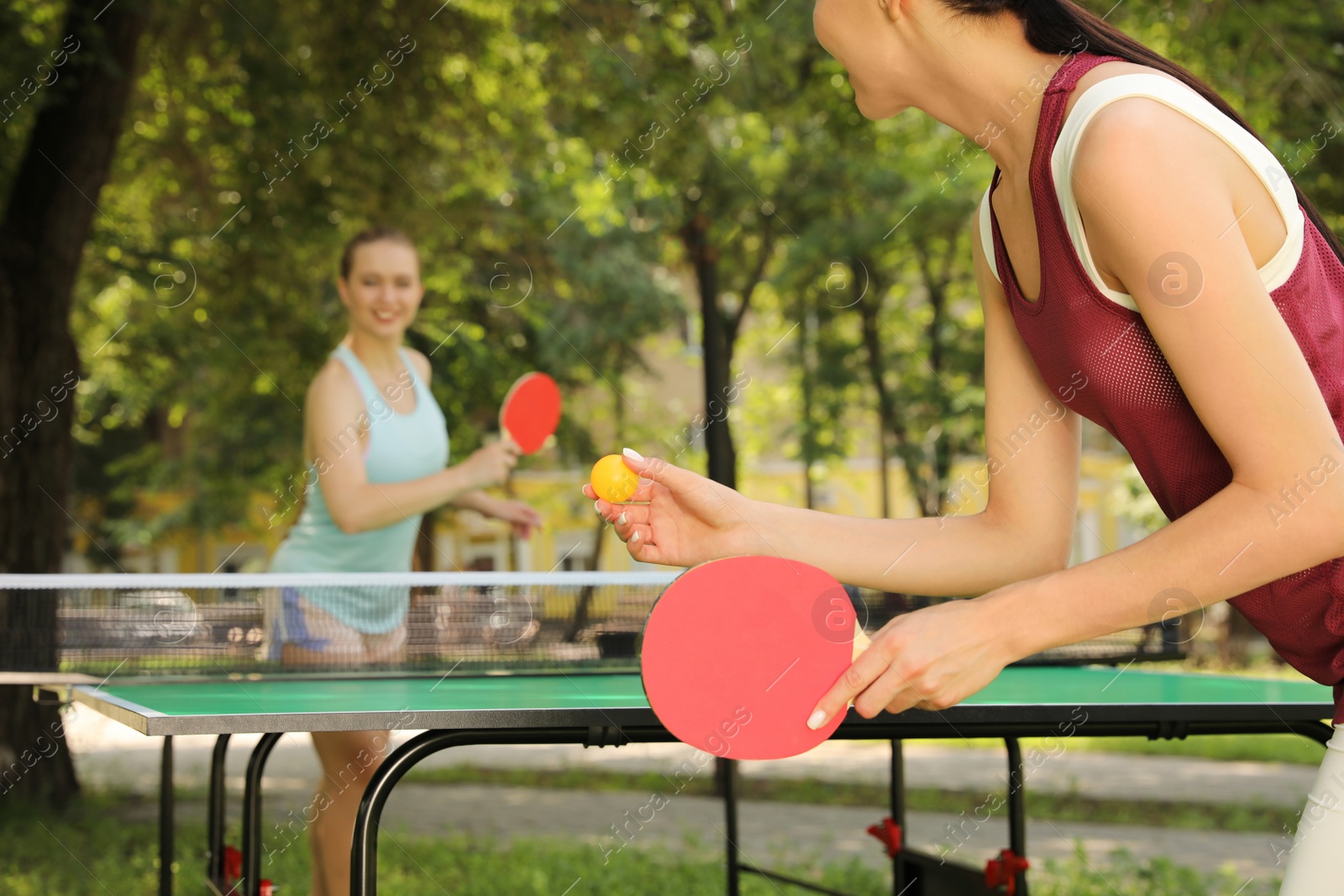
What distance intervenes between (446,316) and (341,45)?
617 cm

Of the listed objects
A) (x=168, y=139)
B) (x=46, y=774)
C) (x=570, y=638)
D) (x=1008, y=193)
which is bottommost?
(x=46, y=774)

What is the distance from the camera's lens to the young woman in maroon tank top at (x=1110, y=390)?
1140 mm

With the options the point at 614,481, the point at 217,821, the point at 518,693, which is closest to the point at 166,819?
the point at 217,821

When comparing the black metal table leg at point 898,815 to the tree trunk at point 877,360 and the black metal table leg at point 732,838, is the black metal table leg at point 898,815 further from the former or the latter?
the tree trunk at point 877,360

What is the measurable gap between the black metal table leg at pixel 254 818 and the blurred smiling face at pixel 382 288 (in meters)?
1.85

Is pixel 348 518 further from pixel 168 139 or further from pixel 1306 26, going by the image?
pixel 168 139

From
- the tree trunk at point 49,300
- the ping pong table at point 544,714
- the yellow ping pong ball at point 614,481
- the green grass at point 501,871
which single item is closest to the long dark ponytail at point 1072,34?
the yellow ping pong ball at point 614,481

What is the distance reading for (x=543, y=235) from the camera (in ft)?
48.8

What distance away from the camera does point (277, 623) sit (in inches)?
131

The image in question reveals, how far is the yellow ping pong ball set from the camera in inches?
57.7

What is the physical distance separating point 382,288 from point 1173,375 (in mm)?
3142

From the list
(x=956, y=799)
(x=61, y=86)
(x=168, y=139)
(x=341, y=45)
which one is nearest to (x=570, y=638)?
(x=956, y=799)

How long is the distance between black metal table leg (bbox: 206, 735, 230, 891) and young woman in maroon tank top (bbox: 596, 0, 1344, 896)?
6.31 feet

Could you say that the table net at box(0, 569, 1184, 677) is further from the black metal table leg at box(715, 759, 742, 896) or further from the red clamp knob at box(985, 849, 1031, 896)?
the black metal table leg at box(715, 759, 742, 896)
